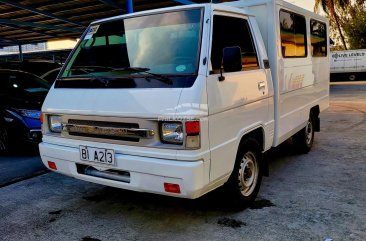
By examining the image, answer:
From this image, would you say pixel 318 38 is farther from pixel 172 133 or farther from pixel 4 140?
pixel 4 140

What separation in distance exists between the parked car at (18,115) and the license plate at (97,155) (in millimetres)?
3041

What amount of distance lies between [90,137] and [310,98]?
369 centimetres

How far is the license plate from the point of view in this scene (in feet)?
10.9

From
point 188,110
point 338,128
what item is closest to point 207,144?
point 188,110

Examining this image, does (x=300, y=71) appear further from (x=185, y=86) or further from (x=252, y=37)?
(x=185, y=86)

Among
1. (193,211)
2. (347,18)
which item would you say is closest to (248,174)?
(193,211)

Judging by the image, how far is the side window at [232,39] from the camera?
136 inches

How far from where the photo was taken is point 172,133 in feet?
10.1

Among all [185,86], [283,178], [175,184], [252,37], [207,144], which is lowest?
[283,178]

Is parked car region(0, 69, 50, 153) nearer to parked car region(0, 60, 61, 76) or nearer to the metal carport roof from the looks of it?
parked car region(0, 60, 61, 76)

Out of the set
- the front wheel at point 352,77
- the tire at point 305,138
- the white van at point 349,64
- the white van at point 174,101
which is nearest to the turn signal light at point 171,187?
the white van at point 174,101

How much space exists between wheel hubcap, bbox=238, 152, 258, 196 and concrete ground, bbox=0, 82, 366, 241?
201 millimetres

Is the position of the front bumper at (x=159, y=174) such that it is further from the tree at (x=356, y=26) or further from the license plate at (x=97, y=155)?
the tree at (x=356, y=26)

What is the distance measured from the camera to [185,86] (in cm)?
310
